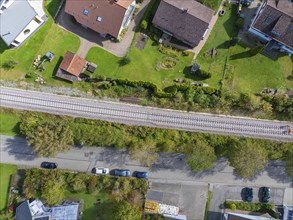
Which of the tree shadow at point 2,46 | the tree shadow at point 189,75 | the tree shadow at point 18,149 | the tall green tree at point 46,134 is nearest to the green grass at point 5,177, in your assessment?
the tree shadow at point 18,149

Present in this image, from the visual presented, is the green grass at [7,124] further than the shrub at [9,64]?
Yes

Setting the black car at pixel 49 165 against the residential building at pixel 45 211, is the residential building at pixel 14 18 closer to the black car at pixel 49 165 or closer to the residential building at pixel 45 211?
the black car at pixel 49 165

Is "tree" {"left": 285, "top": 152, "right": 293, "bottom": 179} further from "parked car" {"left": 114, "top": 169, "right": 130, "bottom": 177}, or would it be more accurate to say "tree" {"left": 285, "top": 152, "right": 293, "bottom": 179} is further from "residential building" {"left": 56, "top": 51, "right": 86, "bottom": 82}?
"residential building" {"left": 56, "top": 51, "right": 86, "bottom": 82}

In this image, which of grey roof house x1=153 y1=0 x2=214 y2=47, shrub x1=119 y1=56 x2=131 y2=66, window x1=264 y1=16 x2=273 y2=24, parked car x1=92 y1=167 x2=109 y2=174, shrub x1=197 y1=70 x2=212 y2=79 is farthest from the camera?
parked car x1=92 y1=167 x2=109 y2=174

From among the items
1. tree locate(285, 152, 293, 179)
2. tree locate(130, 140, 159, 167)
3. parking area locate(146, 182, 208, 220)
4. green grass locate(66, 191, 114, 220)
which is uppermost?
tree locate(285, 152, 293, 179)

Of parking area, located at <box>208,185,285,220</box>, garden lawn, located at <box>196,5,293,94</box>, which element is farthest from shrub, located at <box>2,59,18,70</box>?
parking area, located at <box>208,185,285,220</box>

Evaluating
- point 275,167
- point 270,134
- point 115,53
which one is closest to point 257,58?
point 270,134

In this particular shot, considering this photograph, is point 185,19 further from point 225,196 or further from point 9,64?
point 225,196

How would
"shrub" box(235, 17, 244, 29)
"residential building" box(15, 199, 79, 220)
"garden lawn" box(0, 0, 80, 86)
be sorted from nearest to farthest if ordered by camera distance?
"residential building" box(15, 199, 79, 220)
"shrub" box(235, 17, 244, 29)
"garden lawn" box(0, 0, 80, 86)
